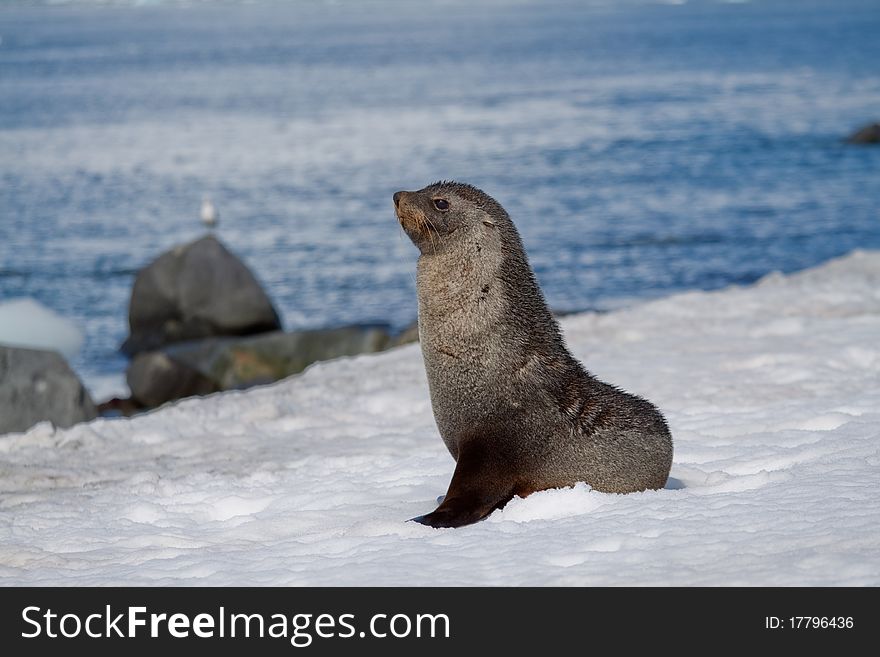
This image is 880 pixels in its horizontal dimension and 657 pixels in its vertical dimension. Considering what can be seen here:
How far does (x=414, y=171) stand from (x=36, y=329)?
20.4 metres

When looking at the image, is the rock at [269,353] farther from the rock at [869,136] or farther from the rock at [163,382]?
the rock at [869,136]

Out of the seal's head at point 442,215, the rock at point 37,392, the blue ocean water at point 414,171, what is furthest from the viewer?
the blue ocean water at point 414,171

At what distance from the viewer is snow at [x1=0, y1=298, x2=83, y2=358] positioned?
17453 millimetres

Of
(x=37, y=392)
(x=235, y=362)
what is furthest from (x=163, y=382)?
(x=37, y=392)

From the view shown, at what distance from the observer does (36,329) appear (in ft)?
58.6

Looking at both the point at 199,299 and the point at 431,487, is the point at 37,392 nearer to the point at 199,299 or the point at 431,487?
the point at 431,487

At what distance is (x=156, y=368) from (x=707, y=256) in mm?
13059

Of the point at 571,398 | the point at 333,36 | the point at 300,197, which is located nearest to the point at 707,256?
the point at 300,197

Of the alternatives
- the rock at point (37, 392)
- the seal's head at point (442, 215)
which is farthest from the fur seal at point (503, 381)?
the rock at point (37, 392)

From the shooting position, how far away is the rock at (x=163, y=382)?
51.3 feet

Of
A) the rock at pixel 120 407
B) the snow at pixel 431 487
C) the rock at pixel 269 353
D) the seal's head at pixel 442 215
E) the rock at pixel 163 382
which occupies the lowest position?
the rock at pixel 120 407

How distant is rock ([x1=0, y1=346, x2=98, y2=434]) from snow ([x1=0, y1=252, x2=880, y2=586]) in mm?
1673

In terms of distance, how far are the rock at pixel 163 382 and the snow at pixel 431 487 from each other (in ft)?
17.2

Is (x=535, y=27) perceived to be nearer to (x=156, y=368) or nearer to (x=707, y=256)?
(x=707, y=256)
